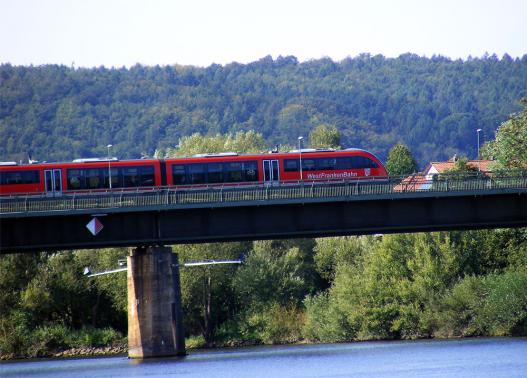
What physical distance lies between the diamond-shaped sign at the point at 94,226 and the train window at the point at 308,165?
728 inches

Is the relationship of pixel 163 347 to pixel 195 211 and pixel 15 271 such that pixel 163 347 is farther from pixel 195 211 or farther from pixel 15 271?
pixel 15 271

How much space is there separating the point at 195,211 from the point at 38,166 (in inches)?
567

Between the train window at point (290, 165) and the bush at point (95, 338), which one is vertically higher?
the train window at point (290, 165)

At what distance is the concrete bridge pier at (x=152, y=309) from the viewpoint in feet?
256

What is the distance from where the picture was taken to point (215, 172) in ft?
278

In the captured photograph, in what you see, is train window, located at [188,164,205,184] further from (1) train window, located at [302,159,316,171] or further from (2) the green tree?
(2) the green tree

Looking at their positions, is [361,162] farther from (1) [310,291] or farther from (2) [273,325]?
(1) [310,291]

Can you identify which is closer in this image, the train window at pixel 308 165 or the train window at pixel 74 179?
the train window at pixel 74 179

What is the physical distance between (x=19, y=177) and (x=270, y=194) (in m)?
19.7

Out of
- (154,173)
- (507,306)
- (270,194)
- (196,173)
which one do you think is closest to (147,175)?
(154,173)

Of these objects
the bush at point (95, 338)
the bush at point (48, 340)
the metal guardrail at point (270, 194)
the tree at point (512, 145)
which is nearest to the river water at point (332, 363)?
the bush at point (48, 340)

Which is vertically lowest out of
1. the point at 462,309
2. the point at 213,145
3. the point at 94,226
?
the point at 462,309

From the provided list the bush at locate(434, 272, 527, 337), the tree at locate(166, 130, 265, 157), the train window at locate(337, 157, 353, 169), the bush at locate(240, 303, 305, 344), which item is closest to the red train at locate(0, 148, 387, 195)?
the train window at locate(337, 157, 353, 169)

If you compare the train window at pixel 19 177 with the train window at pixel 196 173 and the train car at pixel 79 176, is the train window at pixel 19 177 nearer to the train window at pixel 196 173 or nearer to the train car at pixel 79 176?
the train car at pixel 79 176
